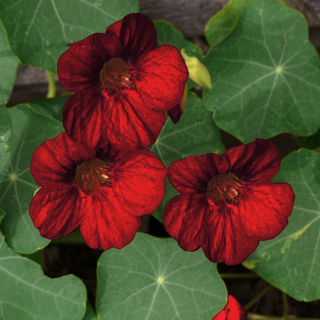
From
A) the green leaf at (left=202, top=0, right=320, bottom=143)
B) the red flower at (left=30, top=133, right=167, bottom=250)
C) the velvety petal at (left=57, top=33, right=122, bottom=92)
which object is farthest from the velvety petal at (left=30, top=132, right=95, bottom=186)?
the green leaf at (left=202, top=0, right=320, bottom=143)

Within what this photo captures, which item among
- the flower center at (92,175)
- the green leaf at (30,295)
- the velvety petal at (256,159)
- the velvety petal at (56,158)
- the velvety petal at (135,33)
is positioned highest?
the velvety petal at (135,33)

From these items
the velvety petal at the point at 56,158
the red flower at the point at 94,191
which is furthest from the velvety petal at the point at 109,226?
the velvety petal at the point at 56,158

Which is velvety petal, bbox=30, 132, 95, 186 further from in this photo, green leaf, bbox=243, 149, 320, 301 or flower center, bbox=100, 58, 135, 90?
green leaf, bbox=243, 149, 320, 301

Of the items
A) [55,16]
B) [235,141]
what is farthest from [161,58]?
[235,141]

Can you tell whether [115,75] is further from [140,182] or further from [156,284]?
[156,284]

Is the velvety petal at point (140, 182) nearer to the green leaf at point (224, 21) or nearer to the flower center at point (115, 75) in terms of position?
the flower center at point (115, 75)

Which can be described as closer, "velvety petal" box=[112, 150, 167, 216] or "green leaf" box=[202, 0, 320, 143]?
"velvety petal" box=[112, 150, 167, 216]

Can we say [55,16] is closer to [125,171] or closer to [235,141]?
[125,171]
